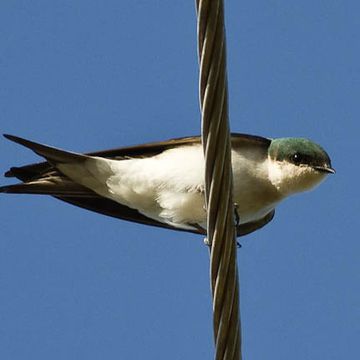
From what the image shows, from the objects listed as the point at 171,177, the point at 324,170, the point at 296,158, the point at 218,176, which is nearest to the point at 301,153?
the point at 296,158

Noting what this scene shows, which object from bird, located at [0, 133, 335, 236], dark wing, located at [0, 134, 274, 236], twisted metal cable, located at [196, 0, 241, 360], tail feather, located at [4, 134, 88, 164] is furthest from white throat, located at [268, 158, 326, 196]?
twisted metal cable, located at [196, 0, 241, 360]

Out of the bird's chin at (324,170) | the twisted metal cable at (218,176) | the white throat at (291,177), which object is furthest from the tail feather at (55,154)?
the twisted metal cable at (218,176)

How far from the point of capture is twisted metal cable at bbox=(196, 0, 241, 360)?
2.45m

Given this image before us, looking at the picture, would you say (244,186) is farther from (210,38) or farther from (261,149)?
(210,38)

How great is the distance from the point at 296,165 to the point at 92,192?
3.66 feet

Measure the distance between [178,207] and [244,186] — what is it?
1.15ft

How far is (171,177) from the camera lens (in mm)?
4605

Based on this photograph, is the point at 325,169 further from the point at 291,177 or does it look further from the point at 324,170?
the point at 291,177

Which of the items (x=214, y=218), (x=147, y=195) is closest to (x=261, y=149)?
(x=147, y=195)

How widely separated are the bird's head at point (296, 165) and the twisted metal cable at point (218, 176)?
83.7 inches

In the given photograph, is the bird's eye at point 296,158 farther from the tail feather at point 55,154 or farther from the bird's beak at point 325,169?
the tail feather at point 55,154

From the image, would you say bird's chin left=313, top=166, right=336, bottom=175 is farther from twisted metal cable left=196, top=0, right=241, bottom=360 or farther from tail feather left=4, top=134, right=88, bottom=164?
twisted metal cable left=196, top=0, right=241, bottom=360

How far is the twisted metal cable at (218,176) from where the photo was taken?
8.03 feet

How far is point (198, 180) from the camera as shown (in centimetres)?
450
